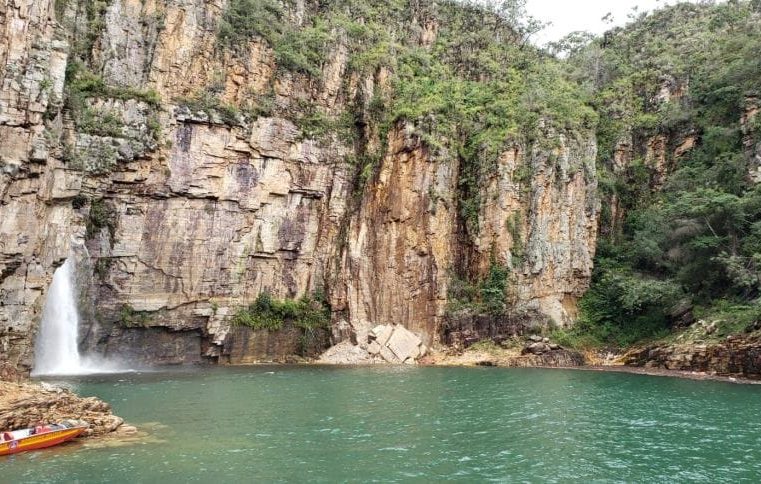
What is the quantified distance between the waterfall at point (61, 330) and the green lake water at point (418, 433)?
514 cm

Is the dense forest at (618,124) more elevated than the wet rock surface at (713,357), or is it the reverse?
the dense forest at (618,124)

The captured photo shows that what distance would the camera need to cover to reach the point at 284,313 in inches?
1447

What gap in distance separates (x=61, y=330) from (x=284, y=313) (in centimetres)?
1190

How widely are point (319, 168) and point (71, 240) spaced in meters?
15.0

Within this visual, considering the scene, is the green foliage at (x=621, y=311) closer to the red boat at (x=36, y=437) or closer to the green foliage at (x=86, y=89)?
the green foliage at (x=86, y=89)

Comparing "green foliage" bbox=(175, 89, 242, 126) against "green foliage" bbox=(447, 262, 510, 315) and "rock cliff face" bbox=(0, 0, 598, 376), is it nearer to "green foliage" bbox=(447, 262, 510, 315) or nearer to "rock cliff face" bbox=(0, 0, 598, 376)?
"rock cliff face" bbox=(0, 0, 598, 376)

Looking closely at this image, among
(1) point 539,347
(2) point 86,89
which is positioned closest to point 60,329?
(2) point 86,89

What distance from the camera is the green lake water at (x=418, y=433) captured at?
42.2 ft

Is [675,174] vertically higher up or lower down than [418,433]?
higher up

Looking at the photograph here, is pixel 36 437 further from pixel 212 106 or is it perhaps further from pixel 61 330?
pixel 212 106

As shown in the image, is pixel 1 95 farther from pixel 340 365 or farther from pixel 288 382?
pixel 340 365

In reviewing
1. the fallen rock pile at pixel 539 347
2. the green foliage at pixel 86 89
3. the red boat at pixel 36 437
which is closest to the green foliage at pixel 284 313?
the fallen rock pile at pixel 539 347

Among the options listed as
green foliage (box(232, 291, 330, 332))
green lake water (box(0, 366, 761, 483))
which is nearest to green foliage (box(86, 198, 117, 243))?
green foliage (box(232, 291, 330, 332))

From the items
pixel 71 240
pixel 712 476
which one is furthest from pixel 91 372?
pixel 712 476
